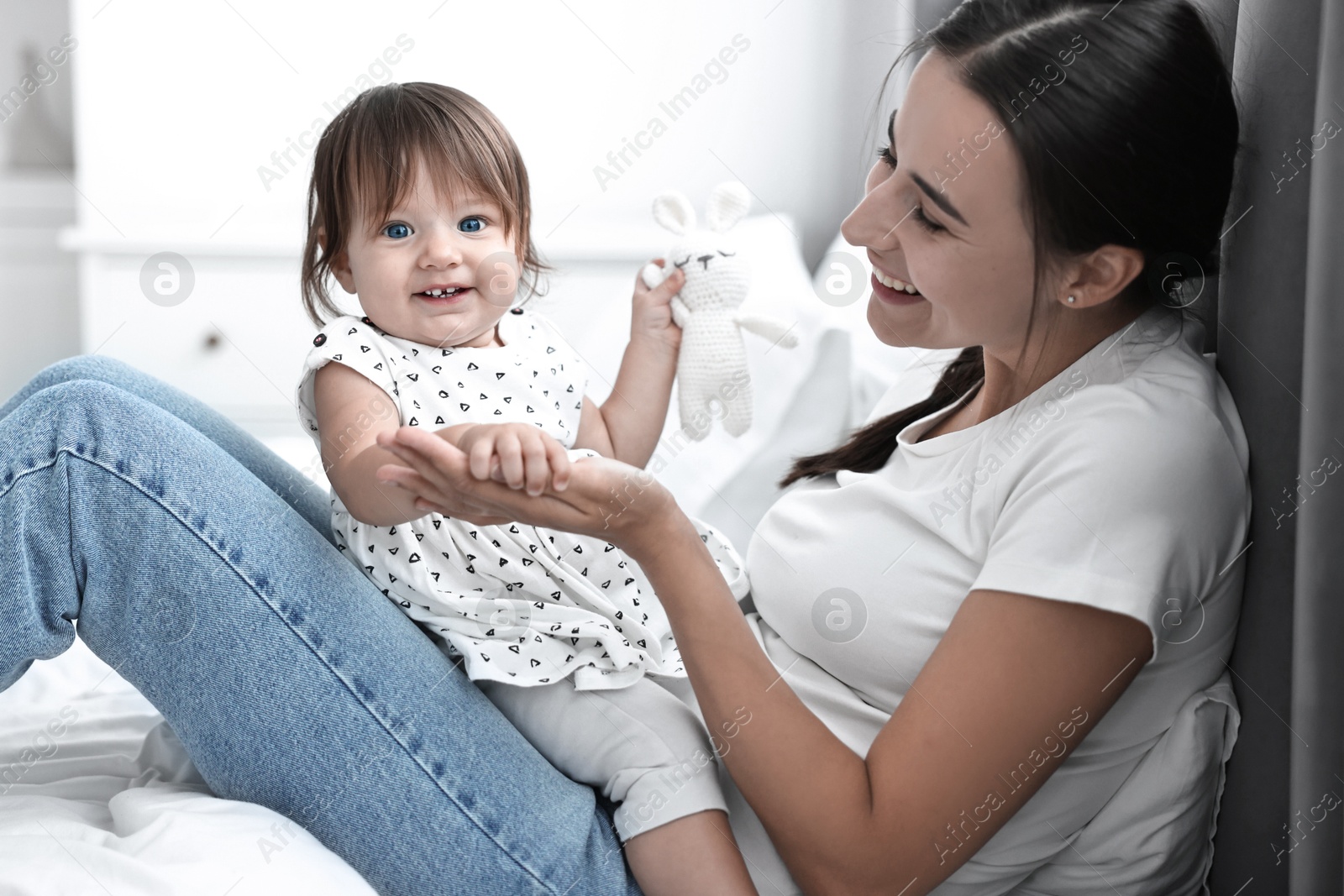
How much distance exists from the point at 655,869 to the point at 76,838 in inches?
16.4

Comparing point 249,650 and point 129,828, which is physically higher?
point 249,650

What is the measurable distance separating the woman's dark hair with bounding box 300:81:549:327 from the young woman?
0.28 meters

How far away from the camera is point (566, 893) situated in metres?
0.75

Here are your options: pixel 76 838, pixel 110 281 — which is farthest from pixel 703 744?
pixel 110 281

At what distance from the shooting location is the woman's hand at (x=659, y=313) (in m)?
1.06

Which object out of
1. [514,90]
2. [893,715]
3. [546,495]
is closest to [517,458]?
[546,495]

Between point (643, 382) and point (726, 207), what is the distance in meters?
0.20

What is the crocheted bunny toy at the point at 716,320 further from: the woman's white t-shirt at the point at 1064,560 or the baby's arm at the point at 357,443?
the baby's arm at the point at 357,443

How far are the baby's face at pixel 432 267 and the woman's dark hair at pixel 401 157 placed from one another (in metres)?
0.01

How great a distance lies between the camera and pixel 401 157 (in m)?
0.91

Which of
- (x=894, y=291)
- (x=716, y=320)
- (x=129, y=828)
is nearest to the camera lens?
(x=129, y=828)

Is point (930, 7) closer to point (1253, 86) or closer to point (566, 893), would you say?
point (1253, 86)

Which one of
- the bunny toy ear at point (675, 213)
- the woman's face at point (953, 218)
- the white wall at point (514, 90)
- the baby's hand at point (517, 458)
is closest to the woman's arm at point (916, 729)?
the baby's hand at point (517, 458)

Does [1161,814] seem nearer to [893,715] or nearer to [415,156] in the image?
[893,715]
